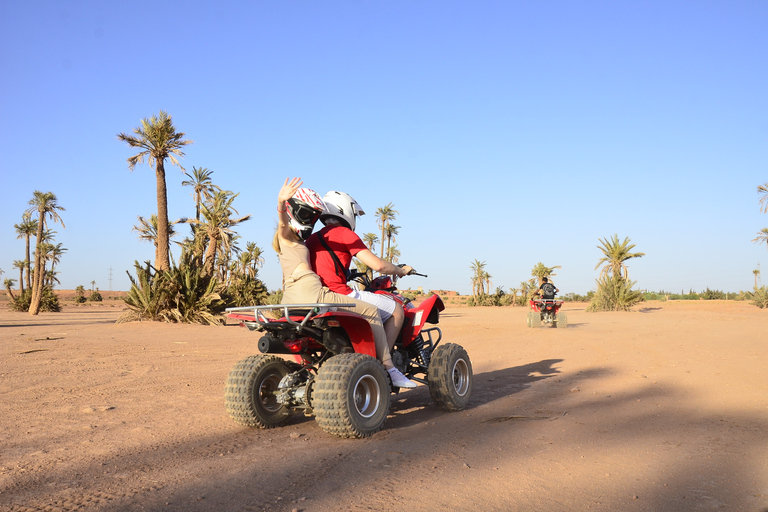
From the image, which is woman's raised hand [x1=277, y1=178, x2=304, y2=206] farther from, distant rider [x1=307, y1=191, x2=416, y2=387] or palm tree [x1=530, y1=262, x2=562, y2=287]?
palm tree [x1=530, y1=262, x2=562, y2=287]

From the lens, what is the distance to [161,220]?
2480cm

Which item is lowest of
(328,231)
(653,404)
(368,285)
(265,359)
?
(653,404)

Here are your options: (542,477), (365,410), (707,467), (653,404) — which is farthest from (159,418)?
(653,404)

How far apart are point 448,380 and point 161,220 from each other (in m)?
22.1

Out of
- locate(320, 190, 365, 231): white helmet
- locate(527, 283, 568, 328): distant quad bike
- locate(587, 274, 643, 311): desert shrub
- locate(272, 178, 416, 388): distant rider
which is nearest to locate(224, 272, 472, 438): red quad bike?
locate(272, 178, 416, 388): distant rider

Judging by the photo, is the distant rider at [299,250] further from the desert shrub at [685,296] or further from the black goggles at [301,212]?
the desert shrub at [685,296]

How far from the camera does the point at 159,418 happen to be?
211 inches

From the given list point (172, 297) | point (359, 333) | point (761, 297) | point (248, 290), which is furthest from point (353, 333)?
point (761, 297)

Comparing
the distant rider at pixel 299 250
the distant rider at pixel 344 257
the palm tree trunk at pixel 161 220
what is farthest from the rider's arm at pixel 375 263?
the palm tree trunk at pixel 161 220

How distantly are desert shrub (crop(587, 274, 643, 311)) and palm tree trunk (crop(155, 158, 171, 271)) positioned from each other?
93.9 ft

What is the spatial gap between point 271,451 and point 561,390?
421 centimetres

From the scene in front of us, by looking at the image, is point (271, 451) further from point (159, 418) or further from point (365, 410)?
point (159, 418)

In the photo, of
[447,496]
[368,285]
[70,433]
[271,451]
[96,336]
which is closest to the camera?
[447,496]

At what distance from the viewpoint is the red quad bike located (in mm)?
4449
